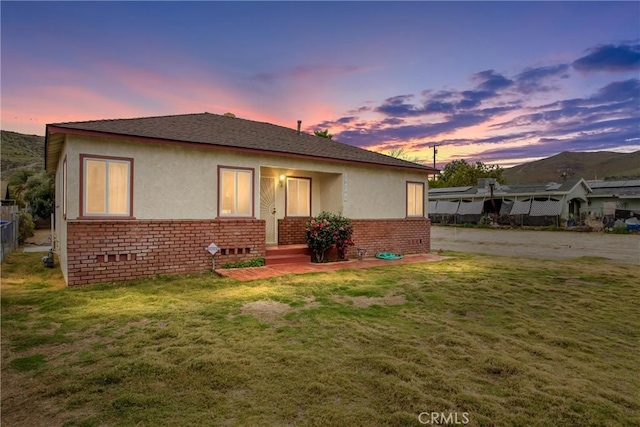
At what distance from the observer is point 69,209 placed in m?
6.85

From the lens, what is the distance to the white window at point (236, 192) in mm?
8672

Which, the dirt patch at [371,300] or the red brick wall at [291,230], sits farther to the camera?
the red brick wall at [291,230]

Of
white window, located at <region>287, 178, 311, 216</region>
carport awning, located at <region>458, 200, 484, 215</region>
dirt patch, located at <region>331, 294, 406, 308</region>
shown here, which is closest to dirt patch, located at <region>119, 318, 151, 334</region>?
dirt patch, located at <region>331, 294, 406, 308</region>

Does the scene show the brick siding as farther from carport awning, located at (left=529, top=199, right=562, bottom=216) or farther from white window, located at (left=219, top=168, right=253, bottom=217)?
carport awning, located at (left=529, top=199, right=562, bottom=216)

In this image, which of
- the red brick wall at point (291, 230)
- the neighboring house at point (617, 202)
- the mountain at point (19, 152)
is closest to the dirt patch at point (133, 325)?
the red brick wall at point (291, 230)

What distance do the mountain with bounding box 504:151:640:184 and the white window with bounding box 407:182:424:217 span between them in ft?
273

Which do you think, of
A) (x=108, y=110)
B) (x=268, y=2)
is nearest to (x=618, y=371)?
(x=268, y=2)

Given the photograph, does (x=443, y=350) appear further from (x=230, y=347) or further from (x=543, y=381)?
(x=230, y=347)

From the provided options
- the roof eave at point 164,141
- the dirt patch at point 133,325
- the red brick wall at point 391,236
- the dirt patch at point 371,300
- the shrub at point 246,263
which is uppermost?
the roof eave at point 164,141

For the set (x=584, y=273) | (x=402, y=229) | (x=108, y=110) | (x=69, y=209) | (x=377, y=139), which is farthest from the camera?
(x=377, y=139)

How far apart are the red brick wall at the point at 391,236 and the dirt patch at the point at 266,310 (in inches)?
217

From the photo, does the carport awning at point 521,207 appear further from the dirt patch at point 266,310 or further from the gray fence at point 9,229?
the gray fence at point 9,229

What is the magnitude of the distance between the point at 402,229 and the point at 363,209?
186 centimetres

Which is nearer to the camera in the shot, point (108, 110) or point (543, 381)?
point (543, 381)
